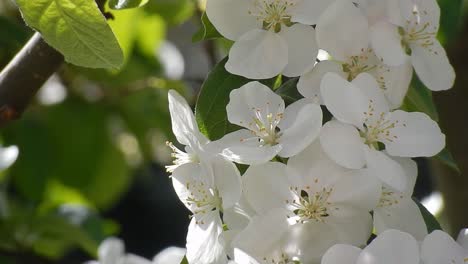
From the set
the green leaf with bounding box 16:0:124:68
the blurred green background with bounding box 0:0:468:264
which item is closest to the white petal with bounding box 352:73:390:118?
the green leaf with bounding box 16:0:124:68

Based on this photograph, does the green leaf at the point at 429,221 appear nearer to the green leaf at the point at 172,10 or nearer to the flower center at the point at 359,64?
the flower center at the point at 359,64

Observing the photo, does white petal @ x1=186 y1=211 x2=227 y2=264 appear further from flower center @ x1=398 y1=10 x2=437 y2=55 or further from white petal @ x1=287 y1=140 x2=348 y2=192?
flower center @ x1=398 y1=10 x2=437 y2=55

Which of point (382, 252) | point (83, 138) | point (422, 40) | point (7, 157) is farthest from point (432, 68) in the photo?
point (83, 138)

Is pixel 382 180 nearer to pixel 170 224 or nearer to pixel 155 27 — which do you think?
pixel 155 27

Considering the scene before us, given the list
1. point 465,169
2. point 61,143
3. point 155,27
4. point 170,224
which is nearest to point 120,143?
point 61,143

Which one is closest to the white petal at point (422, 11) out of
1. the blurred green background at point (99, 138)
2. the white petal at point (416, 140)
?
the white petal at point (416, 140)

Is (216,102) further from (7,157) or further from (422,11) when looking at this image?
(7,157)
